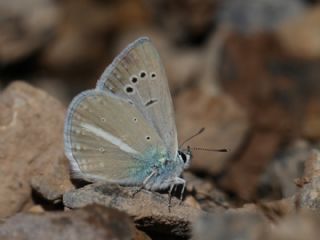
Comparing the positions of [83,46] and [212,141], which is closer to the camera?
[212,141]

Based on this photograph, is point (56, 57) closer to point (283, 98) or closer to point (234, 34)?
point (234, 34)

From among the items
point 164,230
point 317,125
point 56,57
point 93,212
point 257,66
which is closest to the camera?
point 93,212

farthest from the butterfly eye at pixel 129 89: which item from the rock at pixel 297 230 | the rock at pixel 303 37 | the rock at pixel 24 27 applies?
the rock at pixel 24 27

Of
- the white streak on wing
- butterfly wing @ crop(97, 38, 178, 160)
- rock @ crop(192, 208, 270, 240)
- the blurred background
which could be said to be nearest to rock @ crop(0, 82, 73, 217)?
the white streak on wing

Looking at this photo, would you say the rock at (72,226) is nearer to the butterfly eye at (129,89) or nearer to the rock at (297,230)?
the rock at (297,230)

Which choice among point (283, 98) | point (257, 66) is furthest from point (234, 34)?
point (283, 98)

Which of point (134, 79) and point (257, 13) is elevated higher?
point (257, 13)

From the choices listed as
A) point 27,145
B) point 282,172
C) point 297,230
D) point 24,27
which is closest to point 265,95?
point 282,172

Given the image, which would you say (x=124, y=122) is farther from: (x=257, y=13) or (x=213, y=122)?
(x=257, y=13)
